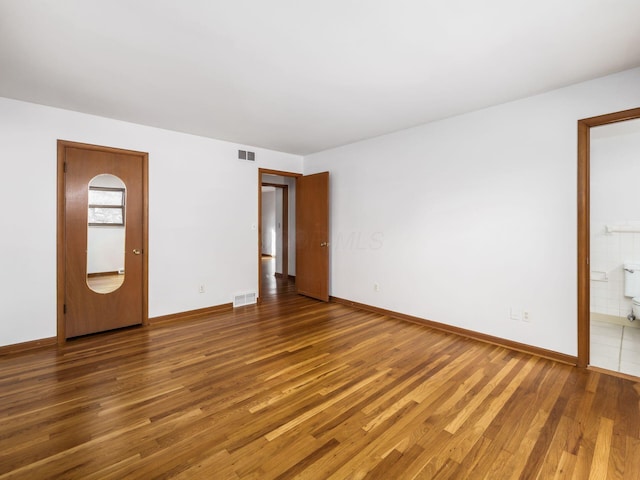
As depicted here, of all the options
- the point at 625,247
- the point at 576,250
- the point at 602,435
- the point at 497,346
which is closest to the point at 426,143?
the point at 576,250

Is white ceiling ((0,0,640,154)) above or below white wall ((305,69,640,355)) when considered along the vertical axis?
above

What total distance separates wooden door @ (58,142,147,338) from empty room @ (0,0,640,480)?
0.09 feet

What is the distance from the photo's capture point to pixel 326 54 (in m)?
2.27

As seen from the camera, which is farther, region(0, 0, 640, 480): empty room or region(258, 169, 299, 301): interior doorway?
region(258, 169, 299, 301): interior doorway

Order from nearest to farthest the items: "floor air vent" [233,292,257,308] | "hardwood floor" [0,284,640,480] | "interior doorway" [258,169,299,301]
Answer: "hardwood floor" [0,284,640,480] → "floor air vent" [233,292,257,308] → "interior doorway" [258,169,299,301]

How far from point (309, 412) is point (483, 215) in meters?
2.70

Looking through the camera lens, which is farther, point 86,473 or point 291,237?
point 291,237

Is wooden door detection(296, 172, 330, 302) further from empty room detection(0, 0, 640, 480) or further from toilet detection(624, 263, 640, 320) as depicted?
toilet detection(624, 263, 640, 320)

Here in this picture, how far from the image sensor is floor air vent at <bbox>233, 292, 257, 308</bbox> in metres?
4.75

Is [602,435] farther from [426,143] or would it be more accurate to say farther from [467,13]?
[426,143]

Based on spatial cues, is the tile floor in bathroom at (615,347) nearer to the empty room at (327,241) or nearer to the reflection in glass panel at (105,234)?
the empty room at (327,241)

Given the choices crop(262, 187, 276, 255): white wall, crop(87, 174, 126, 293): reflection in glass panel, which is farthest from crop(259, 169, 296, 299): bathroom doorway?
crop(262, 187, 276, 255): white wall

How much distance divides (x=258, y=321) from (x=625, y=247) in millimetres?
4823

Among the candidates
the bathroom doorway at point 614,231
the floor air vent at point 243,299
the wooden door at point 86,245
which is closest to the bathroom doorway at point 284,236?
the floor air vent at point 243,299
